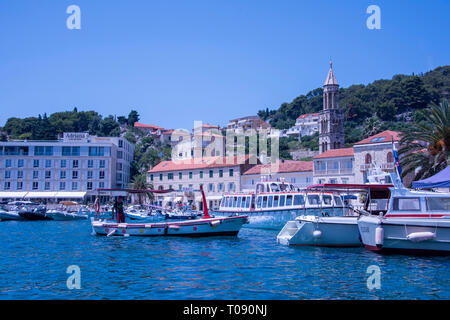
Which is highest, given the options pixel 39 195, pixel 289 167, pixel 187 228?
pixel 289 167

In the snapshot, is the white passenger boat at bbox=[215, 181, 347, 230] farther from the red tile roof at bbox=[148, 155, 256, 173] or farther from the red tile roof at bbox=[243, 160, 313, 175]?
the red tile roof at bbox=[148, 155, 256, 173]

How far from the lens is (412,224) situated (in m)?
18.0

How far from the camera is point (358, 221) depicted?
2003cm

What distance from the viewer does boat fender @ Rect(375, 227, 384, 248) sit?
18.4m

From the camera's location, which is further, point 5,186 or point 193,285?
point 5,186

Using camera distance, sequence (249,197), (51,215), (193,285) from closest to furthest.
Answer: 1. (193,285)
2. (249,197)
3. (51,215)

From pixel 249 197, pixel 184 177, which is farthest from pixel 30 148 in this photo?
pixel 249 197

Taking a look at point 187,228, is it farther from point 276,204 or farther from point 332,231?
point 276,204

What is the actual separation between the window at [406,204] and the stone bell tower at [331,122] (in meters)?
68.3

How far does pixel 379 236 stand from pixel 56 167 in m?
76.3

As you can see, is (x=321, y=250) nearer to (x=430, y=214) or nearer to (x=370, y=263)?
(x=370, y=263)

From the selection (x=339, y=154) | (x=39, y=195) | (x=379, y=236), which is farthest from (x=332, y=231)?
(x=39, y=195)
